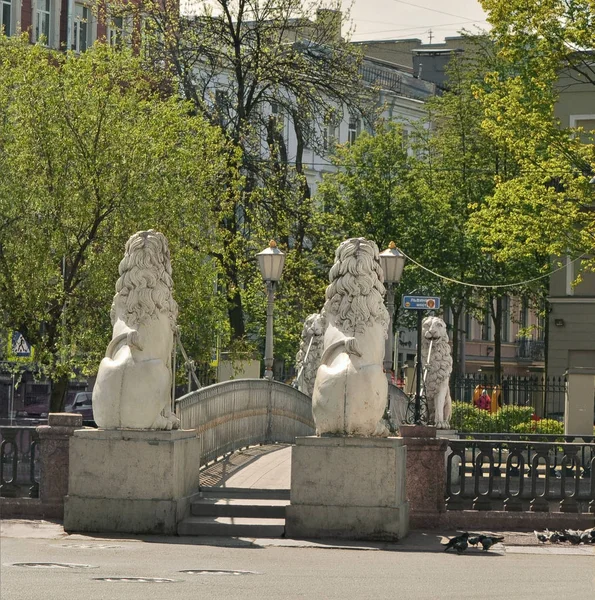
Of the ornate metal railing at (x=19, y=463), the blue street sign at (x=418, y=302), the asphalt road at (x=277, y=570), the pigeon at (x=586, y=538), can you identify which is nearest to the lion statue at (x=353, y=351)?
the asphalt road at (x=277, y=570)

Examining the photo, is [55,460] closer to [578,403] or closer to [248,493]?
[248,493]

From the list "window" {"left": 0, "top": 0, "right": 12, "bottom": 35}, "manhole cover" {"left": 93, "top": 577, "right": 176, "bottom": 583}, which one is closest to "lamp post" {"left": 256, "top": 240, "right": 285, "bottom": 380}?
"manhole cover" {"left": 93, "top": 577, "right": 176, "bottom": 583}

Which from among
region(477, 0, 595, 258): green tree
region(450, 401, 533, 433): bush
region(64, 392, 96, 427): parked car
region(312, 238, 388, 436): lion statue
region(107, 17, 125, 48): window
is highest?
region(107, 17, 125, 48): window

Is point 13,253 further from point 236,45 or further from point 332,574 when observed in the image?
point 332,574

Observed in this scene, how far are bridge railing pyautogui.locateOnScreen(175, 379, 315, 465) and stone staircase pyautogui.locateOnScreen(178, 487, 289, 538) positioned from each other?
1.33 meters

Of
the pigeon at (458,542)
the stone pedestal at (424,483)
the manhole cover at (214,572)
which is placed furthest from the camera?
the stone pedestal at (424,483)

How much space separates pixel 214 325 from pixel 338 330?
19.4 metres

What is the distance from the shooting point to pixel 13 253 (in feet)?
102

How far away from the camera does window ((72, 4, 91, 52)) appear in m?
60.8

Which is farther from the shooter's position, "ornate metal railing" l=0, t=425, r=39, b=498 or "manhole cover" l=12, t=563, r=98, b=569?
"ornate metal railing" l=0, t=425, r=39, b=498

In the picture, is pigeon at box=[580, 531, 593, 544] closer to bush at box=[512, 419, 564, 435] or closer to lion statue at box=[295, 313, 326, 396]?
lion statue at box=[295, 313, 326, 396]

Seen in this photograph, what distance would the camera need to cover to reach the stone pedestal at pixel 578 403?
31781mm

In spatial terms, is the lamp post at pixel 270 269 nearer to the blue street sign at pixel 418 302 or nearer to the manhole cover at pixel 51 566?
the blue street sign at pixel 418 302

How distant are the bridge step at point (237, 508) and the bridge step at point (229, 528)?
0.22 meters
